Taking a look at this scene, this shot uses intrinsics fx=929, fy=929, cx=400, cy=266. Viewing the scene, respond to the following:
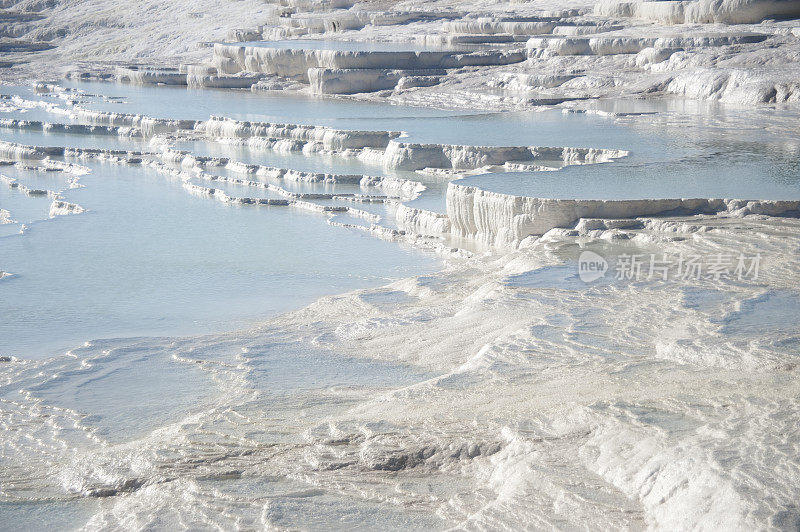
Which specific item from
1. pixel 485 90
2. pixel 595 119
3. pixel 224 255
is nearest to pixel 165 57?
pixel 485 90

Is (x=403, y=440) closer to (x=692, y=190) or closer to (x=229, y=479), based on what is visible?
(x=229, y=479)

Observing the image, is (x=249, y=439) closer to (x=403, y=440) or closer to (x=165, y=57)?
(x=403, y=440)

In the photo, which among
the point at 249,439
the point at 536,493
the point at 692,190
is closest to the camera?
the point at 536,493

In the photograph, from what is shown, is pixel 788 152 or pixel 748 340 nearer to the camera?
pixel 748 340

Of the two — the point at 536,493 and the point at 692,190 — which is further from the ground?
the point at 692,190

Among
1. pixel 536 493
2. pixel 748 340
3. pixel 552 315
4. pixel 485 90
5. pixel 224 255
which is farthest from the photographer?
pixel 485 90

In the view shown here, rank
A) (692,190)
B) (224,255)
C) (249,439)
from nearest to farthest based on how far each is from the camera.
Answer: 1. (249,439)
2. (692,190)
3. (224,255)

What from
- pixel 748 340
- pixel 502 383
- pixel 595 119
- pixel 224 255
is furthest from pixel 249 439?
pixel 595 119

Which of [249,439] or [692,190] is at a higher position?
[692,190]

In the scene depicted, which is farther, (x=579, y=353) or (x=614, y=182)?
(x=614, y=182)

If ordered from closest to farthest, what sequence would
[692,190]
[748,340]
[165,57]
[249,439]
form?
[249,439] < [748,340] < [692,190] < [165,57]
